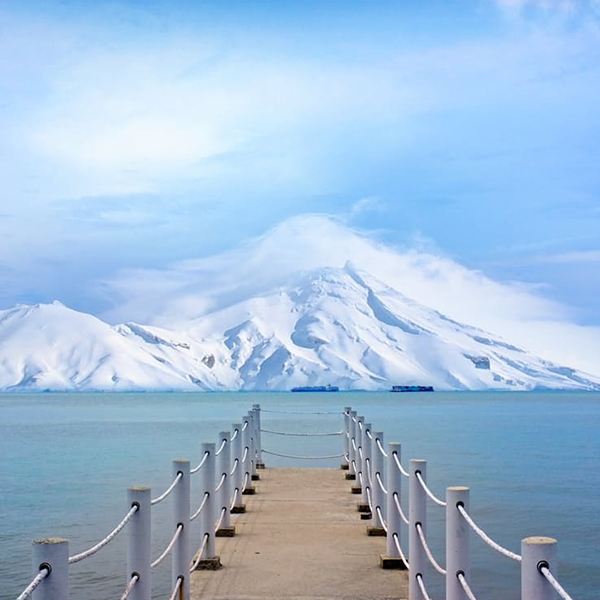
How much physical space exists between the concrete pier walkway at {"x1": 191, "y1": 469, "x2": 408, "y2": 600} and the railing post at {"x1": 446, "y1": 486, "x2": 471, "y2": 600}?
234cm

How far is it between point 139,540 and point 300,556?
13.5 feet

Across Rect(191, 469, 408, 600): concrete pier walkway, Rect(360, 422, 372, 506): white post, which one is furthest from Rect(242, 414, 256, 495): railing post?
Rect(360, 422, 372, 506): white post

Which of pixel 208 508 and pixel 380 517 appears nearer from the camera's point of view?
pixel 208 508

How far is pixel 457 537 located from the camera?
6293 millimetres

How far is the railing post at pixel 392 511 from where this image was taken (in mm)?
9547

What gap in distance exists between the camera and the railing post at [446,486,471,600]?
6277mm

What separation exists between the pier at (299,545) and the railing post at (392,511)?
1cm

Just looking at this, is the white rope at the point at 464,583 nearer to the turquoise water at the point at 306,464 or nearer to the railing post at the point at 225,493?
the railing post at the point at 225,493

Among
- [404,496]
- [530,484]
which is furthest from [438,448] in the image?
[404,496]

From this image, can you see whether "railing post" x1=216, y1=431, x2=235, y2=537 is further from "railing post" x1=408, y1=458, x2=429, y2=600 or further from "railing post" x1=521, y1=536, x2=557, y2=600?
"railing post" x1=521, y1=536, x2=557, y2=600

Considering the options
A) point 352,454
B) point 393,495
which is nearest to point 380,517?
point 393,495

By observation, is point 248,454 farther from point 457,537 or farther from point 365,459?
point 457,537

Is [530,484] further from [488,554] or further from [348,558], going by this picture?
[348,558]

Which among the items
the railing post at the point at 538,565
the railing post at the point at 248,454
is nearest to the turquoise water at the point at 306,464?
the railing post at the point at 248,454
